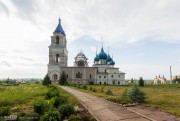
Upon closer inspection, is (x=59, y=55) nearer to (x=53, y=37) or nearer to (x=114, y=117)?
(x=53, y=37)

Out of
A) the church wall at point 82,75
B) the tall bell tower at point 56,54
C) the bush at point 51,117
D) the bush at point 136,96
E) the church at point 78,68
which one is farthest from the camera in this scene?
the church wall at point 82,75

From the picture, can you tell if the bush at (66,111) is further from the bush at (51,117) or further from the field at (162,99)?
the field at (162,99)

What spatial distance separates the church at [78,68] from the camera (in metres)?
63.2

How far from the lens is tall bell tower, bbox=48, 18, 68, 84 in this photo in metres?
62.4

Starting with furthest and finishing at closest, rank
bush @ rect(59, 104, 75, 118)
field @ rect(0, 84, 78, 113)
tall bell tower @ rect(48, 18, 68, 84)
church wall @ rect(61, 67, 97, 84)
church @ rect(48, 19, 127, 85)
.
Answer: church wall @ rect(61, 67, 97, 84), church @ rect(48, 19, 127, 85), tall bell tower @ rect(48, 18, 68, 84), field @ rect(0, 84, 78, 113), bush @ rect(59, 104, 75, 118)

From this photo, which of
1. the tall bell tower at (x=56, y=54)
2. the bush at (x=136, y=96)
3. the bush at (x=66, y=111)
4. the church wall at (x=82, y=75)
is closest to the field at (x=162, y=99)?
the bush at (x=136, y=96)

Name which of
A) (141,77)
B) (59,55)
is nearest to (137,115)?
(141,77)

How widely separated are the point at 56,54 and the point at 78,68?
7.59 m

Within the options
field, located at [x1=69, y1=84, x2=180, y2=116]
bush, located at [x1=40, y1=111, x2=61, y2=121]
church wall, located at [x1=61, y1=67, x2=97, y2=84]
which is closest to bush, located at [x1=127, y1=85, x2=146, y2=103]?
field, located at [x1=69, y1=84, x2=180, y2=116]

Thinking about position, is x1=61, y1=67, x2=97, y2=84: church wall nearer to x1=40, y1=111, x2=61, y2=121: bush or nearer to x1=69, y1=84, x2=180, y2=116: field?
x1=69, y1=84, x2=180, y2=116: field

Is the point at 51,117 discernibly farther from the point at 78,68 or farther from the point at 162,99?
the point at 78,68

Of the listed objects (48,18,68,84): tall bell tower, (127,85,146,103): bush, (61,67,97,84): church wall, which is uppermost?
(48,18,68,84): tall bell tower

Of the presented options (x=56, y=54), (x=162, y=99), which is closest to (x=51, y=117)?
(x=162, y=99)

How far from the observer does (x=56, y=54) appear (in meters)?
63.6
